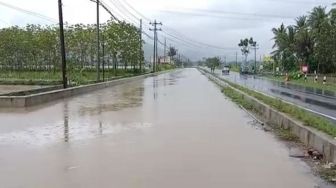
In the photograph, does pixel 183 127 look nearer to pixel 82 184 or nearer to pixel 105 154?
pixel 105 154

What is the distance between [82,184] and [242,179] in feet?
7.97

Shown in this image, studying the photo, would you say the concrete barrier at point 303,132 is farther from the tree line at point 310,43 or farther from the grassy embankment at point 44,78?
the tree line at point 310,43

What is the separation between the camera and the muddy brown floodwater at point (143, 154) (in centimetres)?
764

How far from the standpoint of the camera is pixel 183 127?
14.1 meters

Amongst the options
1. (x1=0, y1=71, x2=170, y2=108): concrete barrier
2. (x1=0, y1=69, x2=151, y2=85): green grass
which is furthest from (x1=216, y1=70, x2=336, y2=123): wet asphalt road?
(x1=0, y1=69, x2=151, y2=85): green grass

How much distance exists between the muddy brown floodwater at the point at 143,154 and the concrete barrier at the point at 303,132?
0.54 m

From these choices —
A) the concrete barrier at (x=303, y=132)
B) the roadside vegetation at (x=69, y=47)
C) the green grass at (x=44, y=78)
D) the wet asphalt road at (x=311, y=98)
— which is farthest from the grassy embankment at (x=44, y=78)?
the concrete barrier at (x=303, y=132)

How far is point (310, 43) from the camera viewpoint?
72.8 meters

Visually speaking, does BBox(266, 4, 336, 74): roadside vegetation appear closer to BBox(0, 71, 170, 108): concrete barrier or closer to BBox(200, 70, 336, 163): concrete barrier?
BBox(0, 71, 170, 108): concrete barrier

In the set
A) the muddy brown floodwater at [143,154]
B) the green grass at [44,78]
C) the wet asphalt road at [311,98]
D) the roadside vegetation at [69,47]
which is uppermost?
the roadside vegetation at [69,47]

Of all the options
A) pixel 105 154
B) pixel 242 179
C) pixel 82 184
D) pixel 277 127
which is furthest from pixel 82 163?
pixel 277 127

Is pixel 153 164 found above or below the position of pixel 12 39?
below

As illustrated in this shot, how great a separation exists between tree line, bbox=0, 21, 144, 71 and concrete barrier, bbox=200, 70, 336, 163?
5031cm

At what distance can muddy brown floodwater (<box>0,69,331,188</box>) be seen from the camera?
25.1 ft
